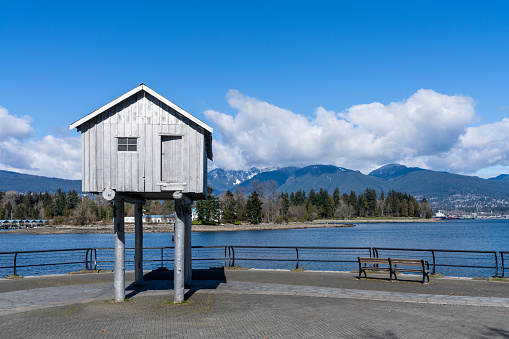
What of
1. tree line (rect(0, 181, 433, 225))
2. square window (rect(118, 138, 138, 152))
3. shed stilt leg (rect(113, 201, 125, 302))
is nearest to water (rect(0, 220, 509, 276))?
shed stilt leg (rect(113, 201, 125, 302))

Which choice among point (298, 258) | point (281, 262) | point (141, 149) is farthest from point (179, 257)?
point (281, 262)

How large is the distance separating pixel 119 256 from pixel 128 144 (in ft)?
12.1

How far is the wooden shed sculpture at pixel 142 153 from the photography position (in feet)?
47.3

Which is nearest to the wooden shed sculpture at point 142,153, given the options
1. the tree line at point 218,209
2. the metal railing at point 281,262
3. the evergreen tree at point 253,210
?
the metal railing at point 281,262

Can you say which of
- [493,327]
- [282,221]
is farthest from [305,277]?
[282,221]

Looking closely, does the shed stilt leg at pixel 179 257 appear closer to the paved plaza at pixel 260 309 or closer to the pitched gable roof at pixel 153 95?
the paved plaza at pixel 260 309

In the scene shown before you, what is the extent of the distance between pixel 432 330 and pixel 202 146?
8613 mm

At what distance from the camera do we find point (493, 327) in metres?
11.1

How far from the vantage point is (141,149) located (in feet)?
47.9

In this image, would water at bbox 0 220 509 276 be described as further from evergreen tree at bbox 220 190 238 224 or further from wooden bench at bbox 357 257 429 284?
evergreen tree at bbox 220 190 238 224

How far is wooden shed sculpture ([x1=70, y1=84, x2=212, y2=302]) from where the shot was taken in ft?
47.3

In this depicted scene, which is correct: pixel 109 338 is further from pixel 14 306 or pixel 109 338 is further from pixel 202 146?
pixel 202 146

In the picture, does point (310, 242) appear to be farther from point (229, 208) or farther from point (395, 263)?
point (229, 208)

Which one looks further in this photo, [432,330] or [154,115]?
[154,115]
